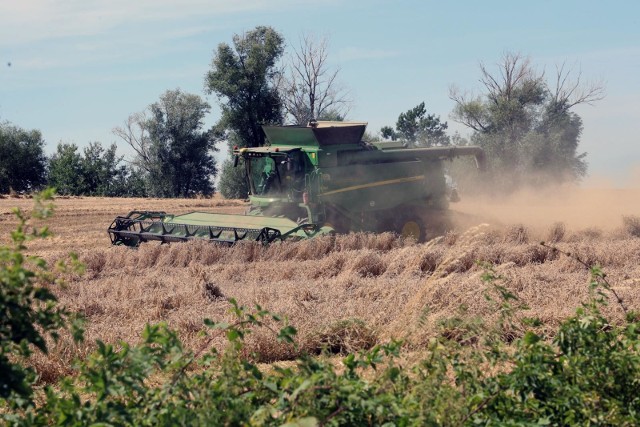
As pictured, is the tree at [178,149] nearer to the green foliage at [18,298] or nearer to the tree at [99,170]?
the tree at [99,170]

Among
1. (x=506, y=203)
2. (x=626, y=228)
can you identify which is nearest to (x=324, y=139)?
(x=626, y=228)

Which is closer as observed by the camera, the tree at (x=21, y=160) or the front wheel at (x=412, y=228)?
the front wheel at (x=412, y=228)

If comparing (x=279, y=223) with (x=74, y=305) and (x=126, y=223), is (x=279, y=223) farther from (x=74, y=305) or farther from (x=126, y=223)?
(x=74, y=305)

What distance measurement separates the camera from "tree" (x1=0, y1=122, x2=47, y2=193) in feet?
158

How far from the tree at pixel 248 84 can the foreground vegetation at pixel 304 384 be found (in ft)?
121

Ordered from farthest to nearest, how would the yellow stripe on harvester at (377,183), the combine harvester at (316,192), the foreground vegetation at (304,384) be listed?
1. the yellow stripe on harvester at (377,183)
2. the combine harvester at (316,192)
3. the foreground vegetation at (304,384)

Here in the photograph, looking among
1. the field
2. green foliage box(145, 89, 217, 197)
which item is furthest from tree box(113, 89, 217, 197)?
the field

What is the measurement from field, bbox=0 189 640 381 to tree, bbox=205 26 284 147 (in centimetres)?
2205

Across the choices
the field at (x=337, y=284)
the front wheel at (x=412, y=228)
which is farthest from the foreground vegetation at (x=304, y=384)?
the front wheel at (x=412, y=228)

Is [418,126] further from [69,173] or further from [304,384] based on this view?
[304,384]

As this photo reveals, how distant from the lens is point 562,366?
15.6 ft

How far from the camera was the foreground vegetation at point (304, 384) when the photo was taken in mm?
3613

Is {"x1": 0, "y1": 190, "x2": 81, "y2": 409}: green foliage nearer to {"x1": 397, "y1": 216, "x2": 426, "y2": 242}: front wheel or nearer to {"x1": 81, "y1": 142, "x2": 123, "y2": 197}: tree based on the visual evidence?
{"x1": 397, "y1": 216, "x2": 426, "y2": 242}: front wheel

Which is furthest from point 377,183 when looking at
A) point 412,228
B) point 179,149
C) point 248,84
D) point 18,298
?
point 179,149
